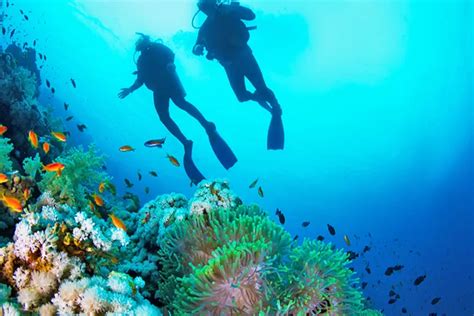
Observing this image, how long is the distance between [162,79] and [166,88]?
13.7 inches

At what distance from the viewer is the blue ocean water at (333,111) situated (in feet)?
126

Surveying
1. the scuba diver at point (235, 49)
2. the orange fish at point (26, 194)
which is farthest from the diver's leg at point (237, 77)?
the orange fish at point (26, 194)

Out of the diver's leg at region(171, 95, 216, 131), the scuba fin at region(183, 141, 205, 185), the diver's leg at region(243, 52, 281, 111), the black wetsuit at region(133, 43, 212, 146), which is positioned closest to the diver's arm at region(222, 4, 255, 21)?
the diver's leg at region(243, 52, 281, 111)

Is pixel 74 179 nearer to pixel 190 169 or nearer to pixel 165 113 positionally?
pixel 190 169

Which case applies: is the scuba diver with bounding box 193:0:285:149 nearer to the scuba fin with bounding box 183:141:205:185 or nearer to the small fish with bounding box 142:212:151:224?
the scuba fin with bounding box 183:141:205:185

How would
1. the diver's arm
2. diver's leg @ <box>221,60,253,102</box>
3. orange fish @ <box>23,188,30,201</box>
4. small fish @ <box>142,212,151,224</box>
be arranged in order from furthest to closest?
1. diver's leg @ <box>221,60,253,102</box>
2. the diver's arm
3. small fish @ <box>142,212,151,224</box>
4. orange fish @ <box>23,188,30,201</box>

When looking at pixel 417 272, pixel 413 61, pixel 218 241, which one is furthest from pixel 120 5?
pixel 417 272

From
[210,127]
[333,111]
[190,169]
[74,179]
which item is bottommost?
[74,179]

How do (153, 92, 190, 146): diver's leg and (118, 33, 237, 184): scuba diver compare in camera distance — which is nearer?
(118, 33, 237, 184): scuba diver

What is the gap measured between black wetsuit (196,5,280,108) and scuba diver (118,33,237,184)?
1384 mm

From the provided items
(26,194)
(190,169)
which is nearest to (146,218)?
(26,194)

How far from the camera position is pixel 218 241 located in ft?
11.2

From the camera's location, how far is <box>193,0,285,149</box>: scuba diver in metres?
11.2

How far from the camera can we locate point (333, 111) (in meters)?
50.6
